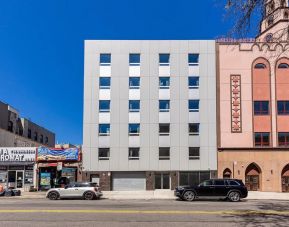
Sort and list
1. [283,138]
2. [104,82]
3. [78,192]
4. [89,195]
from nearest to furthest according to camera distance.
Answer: [89,195] → [78,192] → [283,138] → [104,82]

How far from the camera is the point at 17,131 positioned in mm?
63031

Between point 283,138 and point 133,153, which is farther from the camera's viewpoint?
point 133,153

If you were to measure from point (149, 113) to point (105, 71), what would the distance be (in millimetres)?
6656

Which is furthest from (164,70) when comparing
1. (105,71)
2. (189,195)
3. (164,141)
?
(189,195)

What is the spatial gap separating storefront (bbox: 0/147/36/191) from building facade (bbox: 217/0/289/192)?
19.9m

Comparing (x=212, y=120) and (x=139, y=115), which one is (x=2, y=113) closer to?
(x=139, y=115)

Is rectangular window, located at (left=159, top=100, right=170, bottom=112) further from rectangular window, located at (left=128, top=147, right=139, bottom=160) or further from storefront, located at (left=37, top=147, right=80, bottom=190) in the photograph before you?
storefront, located at (left=37, top=147, right=80, bottom=190)

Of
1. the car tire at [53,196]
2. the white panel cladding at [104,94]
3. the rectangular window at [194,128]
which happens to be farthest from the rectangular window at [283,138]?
the car tire at [53,196]

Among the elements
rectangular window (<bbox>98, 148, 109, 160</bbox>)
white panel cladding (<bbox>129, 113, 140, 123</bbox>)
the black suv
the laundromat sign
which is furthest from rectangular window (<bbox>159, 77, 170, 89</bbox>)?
the black suv

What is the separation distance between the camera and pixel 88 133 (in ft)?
151

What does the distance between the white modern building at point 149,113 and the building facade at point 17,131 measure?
1601 centimetres

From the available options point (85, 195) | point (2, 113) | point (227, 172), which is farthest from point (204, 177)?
point (2, 113)

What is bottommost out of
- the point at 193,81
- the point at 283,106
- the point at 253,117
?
the point at 253,117

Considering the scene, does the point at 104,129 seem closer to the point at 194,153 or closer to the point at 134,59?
the point at 134,59
